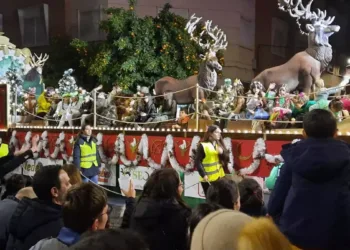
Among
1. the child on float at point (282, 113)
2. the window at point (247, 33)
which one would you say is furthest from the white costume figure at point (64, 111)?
the window at point (247, 33)

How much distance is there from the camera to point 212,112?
33.7 feet

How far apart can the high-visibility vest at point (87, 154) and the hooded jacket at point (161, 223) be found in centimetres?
573

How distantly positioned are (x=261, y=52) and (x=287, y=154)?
18163mm

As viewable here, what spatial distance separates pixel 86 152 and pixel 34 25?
50.9 feet

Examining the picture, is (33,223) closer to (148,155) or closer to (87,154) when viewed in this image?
(87,154)

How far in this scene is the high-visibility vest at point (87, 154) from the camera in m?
8.83

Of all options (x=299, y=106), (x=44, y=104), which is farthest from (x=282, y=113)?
(x=44, y=104)

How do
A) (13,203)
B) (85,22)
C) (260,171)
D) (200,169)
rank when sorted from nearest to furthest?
1. (13,203)
2. (200,169)
3. (260,171)
4. (85,22)

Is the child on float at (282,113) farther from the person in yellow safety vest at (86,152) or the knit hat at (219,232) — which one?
the knit hat at (219,232)

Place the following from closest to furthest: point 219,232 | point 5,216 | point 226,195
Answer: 1. point 219,232
2. point 226,195
3. point 5,216

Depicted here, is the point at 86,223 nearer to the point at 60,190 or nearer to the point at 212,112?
the point at 60,190

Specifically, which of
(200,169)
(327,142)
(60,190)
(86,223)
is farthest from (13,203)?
(200,169)

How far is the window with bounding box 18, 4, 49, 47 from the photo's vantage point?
72.7 ft

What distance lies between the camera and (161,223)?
3.20 m
